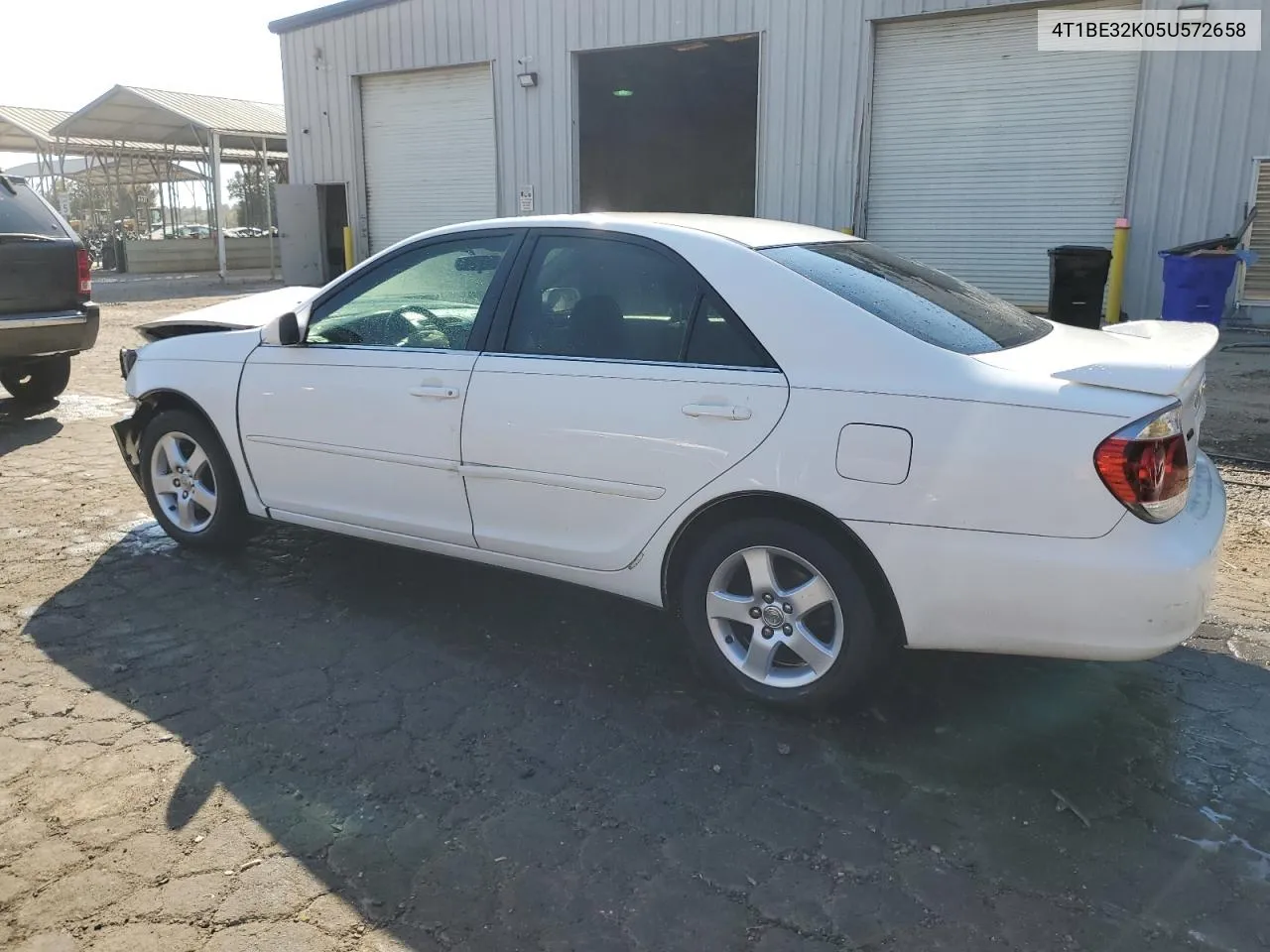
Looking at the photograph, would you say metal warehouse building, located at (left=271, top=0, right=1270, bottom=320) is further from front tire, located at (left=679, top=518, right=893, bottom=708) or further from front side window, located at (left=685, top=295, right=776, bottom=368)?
front tire, located at (left=679, top=518, right=893, bottom=708)

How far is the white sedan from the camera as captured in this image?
112 inches

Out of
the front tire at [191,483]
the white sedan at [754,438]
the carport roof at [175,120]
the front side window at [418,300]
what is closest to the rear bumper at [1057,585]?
the white sedan at [754,438]

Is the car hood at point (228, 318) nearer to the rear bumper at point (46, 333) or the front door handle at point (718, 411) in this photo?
the front door handle at point (718, 411)

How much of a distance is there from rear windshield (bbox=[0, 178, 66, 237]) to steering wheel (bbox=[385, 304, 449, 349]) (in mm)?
4784

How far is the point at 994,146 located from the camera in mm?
12617


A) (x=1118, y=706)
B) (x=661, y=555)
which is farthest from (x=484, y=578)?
(x=1118, y=706)

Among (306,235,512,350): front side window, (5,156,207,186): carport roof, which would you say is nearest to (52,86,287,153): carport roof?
(5,156,207,186): carport roof

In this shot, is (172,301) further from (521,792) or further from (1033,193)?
(521,792)

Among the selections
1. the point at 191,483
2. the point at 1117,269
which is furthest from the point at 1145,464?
the point at 1117,269

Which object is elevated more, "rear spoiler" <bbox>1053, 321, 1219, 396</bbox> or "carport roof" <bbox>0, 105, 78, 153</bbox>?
"carport roof" <bbox>0, 105, 78, 153</bbox>

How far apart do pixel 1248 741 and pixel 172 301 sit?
63.6 feet

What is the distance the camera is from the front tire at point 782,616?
3.15 m

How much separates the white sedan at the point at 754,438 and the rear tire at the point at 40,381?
4768mm

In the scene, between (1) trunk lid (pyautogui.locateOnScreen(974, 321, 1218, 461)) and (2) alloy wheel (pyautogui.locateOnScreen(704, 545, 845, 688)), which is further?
(2) alloy wheel (pyautogui.locateOnScreen(704, 545, 845, 688))
